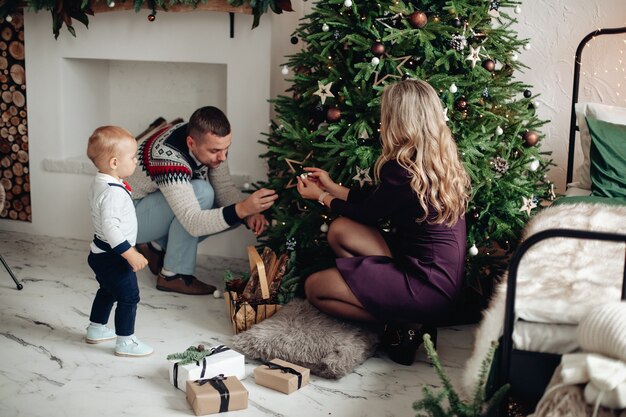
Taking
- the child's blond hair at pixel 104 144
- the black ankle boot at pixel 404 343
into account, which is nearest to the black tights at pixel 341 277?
the black ankle boot at pixel 404 343

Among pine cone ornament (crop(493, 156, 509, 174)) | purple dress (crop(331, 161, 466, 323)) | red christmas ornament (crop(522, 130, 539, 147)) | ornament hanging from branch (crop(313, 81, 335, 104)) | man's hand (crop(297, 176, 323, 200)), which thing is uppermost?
ornament hanging from branch (crop(313, 81, 335, 104))

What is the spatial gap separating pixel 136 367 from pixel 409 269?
3.72 feet

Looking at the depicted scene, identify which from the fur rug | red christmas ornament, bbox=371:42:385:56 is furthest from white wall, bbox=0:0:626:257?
the fur rug

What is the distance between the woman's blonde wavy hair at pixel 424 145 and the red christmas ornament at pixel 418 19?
40 cm

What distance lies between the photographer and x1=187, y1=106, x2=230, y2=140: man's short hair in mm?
3561

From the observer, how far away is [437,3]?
3271 mm

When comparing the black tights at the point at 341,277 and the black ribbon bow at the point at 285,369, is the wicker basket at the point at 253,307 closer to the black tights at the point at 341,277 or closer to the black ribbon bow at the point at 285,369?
the black tights at the point at 341,277

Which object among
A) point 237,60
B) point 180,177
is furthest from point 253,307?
point 237,60

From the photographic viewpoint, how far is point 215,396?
249 cm

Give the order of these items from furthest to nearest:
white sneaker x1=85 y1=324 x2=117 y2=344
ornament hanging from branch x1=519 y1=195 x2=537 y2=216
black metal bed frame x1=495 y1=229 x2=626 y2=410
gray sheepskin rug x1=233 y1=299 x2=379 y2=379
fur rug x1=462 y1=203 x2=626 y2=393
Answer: ornament hanging from branch x1=519 y1=195 x2=537 y2=216
white sneaker x1=85 y1=324 x2=117 y2=344
gray sheepskin rug x1=233 y1=299 x2=379 y2=379
fur rug x1=462 y1=203 x2=626 y2=393
black metal bed frame x1=495 y1=229 x2=626 y2=410

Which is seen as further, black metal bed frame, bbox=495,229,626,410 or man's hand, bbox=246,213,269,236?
man's hand, bbox=246,213,269,236

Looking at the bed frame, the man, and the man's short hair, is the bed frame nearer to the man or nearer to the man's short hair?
the man

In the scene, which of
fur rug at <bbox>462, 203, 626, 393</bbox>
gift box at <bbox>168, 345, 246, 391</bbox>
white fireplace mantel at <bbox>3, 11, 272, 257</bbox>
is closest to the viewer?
fur rug at <bbox>462, 203, 626, 393</bbox>

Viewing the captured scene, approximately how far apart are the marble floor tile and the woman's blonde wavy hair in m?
0.65
